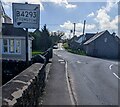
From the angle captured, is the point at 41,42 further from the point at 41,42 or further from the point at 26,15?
the point at 26,15

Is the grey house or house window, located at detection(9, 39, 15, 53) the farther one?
the grey house

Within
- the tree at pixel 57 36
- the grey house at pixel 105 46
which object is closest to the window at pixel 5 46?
A: the grey house at pixel 105 46

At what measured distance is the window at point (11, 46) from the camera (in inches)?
1221

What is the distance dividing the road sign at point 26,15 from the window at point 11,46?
20.4 metres

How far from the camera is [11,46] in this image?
31141 mm

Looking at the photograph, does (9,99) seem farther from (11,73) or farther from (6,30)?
(6,30)

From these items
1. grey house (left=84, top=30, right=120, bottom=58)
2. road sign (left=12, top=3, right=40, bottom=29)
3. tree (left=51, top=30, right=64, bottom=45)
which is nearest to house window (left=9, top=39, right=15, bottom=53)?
road sign (left=12, top=3, right=40, bottom=29)

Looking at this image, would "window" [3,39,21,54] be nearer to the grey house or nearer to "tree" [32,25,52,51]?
the grey house

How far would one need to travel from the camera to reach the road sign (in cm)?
1061

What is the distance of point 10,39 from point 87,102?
22.8 meters

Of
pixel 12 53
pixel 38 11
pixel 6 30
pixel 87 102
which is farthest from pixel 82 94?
pixel 6 30

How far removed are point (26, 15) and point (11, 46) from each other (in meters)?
20.8

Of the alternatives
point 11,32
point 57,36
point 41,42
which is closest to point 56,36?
point 57,36

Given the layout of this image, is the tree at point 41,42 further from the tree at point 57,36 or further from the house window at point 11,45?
the tree at point 57,36
